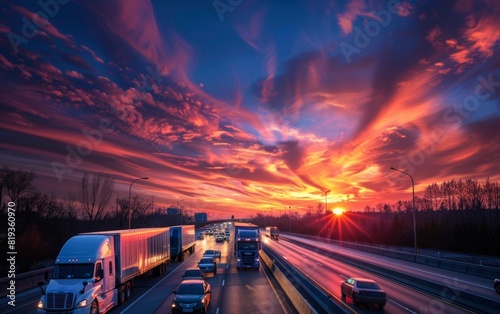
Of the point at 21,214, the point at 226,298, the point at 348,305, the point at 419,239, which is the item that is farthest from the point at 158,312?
the point at 419,239

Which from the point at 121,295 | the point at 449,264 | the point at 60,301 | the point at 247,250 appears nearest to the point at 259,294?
the point at 121,295

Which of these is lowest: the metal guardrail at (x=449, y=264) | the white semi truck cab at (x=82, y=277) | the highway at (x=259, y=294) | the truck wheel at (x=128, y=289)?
the metal guardrail at (x=449, y=264)

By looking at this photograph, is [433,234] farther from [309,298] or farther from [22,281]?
[22,281]

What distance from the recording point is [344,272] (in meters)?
37.5

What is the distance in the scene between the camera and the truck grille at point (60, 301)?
1647 cm

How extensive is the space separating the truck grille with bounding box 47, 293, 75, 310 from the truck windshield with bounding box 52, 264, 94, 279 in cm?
128

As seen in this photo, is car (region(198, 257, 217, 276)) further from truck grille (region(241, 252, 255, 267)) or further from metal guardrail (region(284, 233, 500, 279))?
metal guardrail (region(284, 233, 500, 279))

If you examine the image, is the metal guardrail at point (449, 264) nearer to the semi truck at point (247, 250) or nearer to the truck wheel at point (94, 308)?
the semi truck at point (247, 250)

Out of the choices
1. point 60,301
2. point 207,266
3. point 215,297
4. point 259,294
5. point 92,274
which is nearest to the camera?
point 60,301

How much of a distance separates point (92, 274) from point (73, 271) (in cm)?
93

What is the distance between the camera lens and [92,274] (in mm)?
18234

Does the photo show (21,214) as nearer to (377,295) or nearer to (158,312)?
(158,312)

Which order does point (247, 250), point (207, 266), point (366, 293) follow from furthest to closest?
A: 1. point (247, 250)
2. point (207, 266)
3. point (366, 293)

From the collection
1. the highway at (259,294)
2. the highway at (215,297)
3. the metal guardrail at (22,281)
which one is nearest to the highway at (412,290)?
the highway at (259,294)
